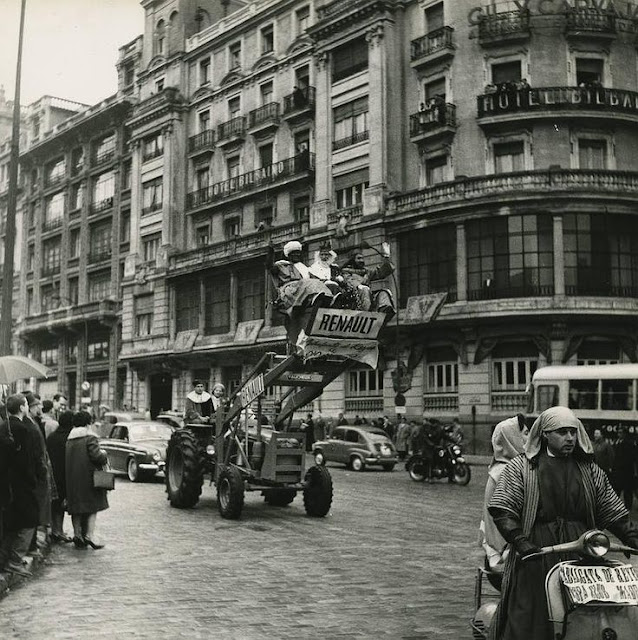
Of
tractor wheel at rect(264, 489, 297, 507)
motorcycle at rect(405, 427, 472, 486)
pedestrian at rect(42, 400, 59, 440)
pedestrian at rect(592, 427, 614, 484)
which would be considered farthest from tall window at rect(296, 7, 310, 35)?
pedestrian at rect(42, 400, 59, 440)

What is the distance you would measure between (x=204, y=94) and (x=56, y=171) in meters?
20.7

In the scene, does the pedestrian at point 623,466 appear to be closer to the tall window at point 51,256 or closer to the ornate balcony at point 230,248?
the ornate balcony at point 230,248

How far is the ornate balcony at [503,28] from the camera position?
32.6 metres

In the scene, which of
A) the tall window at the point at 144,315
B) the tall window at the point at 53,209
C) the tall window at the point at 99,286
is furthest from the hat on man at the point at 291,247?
the tall window at the point at 53,209

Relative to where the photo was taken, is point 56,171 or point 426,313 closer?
point 426,313

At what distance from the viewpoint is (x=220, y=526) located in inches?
502

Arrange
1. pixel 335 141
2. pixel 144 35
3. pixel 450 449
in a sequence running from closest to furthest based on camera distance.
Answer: pixel 450 449 → pixel 335 141 → pixel 144 35

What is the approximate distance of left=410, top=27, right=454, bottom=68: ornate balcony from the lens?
3425 cm

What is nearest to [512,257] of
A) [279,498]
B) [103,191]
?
[279,498]

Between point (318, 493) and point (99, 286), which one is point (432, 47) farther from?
point (99, 286)

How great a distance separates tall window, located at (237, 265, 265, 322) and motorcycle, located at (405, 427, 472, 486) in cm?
2065

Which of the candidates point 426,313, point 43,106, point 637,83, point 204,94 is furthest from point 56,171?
point 637,83

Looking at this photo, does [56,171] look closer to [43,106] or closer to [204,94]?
[43,106]

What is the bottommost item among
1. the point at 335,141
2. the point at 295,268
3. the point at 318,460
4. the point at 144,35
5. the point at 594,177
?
the point at 318,460
